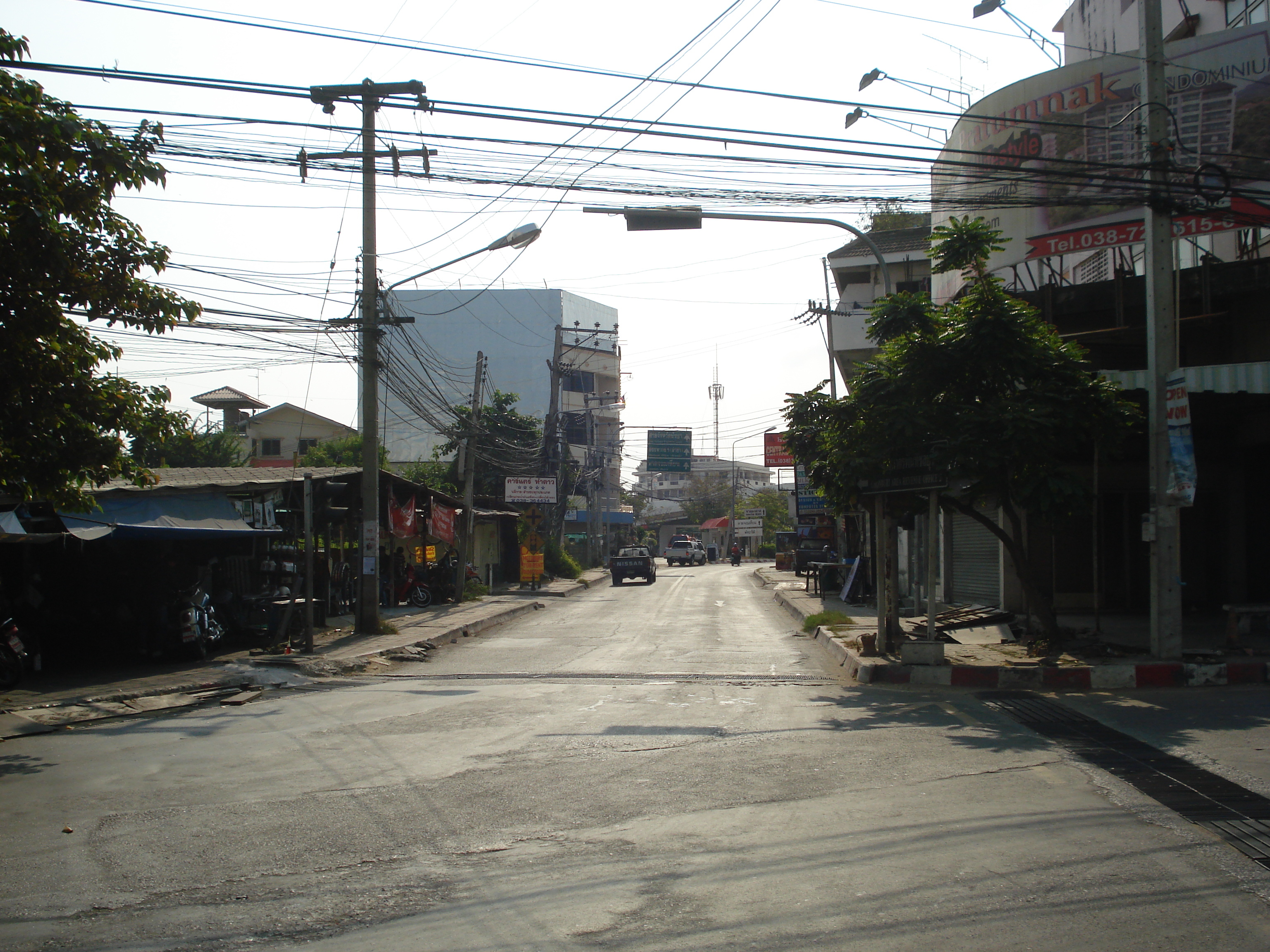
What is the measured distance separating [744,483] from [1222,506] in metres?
104

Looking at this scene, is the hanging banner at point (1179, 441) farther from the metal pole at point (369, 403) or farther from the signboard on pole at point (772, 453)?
the signboard on pole at point (772, 453)

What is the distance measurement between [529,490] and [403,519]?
11.8m

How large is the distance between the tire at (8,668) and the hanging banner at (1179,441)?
48.2ft

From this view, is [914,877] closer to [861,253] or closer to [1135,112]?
[1135,112]

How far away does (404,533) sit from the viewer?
79.5 ft

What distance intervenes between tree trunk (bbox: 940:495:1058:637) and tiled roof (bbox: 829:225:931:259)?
30.5 m

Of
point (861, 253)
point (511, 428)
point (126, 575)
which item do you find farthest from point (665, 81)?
point (861, 253)

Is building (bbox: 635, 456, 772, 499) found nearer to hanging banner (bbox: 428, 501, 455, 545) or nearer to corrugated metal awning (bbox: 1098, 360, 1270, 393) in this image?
hanging banner (bbox: 428, 501, 455, 545)

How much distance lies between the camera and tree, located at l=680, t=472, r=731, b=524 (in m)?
107

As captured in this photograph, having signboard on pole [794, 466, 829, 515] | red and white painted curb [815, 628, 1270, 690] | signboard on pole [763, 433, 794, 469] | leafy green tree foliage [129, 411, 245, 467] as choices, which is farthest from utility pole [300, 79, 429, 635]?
signboard on pole [763, 433, 794, 469]

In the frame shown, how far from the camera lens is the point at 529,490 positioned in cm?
3597

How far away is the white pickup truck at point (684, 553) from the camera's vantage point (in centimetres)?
6488

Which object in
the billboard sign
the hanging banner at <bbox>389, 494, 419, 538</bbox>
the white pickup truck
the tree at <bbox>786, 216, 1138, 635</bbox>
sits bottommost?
the white pickup truck

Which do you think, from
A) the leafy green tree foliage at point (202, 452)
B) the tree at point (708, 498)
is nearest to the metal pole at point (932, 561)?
the leafy green tree foliage at point (202, 452)
